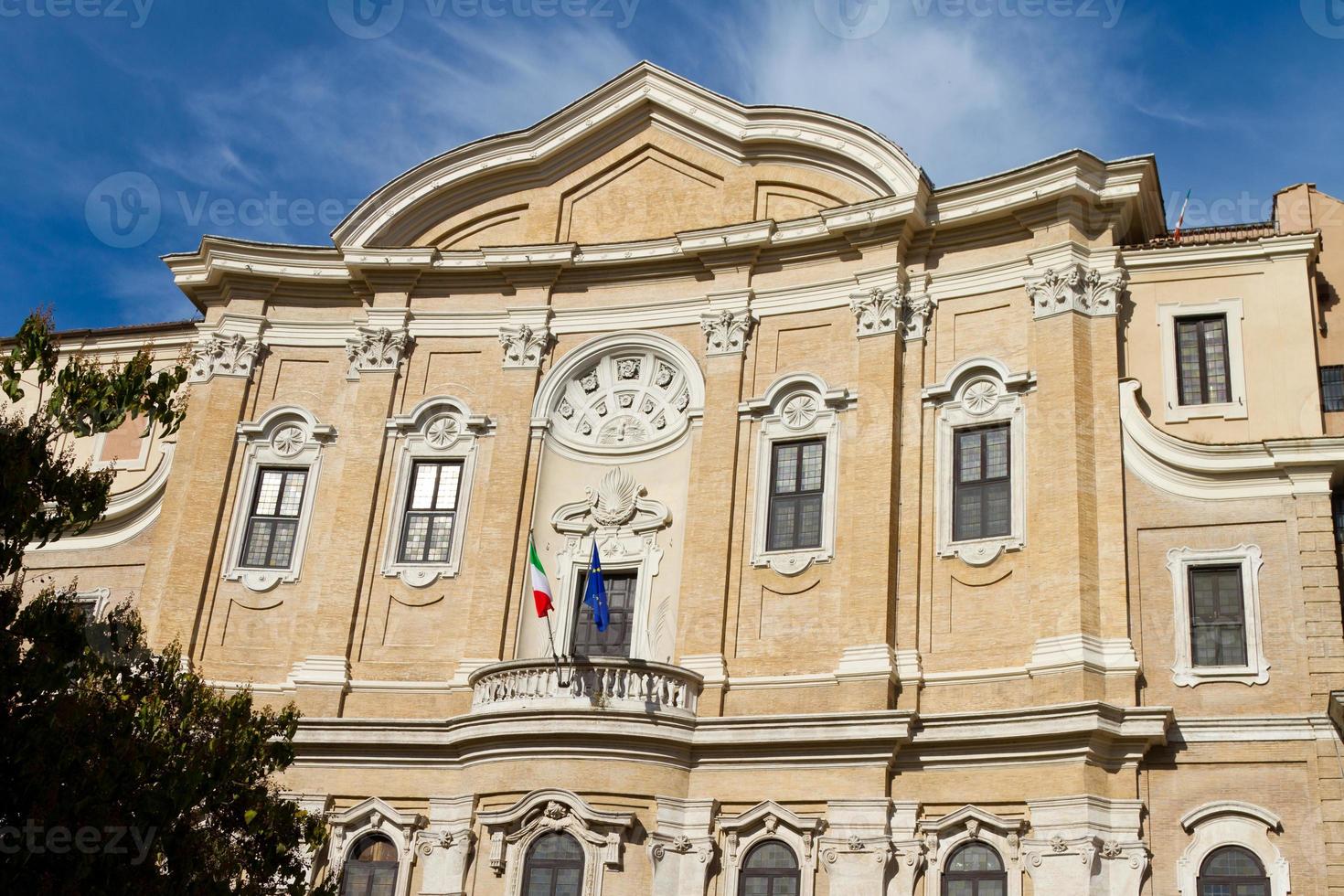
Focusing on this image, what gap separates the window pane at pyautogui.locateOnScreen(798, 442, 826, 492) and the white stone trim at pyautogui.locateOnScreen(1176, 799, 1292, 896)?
7.36 meters

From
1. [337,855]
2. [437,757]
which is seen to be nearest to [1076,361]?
[437,757]

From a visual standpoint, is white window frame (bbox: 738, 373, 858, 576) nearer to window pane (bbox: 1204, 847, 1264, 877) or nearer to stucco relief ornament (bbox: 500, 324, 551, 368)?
stucco relief ornament (bbox: 500, 324, 551, 368)

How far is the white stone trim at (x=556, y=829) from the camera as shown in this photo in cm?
2069

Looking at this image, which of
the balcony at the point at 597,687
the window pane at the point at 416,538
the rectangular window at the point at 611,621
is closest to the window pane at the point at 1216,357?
the balcony at the point at 597,687

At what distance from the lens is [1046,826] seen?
19.4 m

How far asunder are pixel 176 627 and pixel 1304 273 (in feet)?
60.1

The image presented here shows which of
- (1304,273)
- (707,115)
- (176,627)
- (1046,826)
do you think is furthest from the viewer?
(707,115)

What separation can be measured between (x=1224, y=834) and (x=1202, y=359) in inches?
280

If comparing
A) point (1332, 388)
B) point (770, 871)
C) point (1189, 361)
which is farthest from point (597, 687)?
point (1332, 388)

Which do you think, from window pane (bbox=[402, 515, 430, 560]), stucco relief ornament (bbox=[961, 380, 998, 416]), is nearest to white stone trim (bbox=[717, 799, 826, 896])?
stucco relief ornament (bbox=[961, 380, 998, 416])

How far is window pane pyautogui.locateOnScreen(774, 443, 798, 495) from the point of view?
77.7ft

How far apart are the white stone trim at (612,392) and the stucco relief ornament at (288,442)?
4.28 metres

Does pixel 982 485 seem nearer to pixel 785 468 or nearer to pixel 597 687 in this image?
pixel 785 468

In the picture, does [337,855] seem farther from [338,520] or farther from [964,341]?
[964,341]
